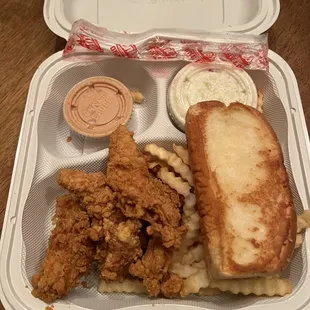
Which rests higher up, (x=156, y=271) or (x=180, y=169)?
(x=180, y=169)

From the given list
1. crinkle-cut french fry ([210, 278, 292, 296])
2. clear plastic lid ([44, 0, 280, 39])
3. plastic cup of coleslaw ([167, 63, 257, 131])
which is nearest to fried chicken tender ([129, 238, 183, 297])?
crinkle-cut french fry ([210, 278, 292, 296])

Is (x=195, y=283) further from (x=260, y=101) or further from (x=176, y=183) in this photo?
(x=260, y=101)

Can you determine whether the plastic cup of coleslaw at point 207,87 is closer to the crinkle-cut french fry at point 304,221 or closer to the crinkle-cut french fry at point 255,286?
the crinkle-cut french fry at point 304,221

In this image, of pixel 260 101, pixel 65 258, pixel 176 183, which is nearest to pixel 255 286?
pixel 176 183

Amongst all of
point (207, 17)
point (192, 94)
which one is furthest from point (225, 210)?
point (207, 17)

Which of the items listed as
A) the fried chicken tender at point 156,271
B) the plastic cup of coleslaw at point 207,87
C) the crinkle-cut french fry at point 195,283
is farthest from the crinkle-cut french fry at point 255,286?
the plastic cup of coleslaw at point 207,87

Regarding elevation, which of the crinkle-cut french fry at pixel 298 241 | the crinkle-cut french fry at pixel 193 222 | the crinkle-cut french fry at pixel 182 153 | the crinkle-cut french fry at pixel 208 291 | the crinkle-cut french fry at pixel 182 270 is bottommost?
the crinkle-cut french fry at pixel 208 291

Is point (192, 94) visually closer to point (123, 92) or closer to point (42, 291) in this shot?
point (123, 92)
